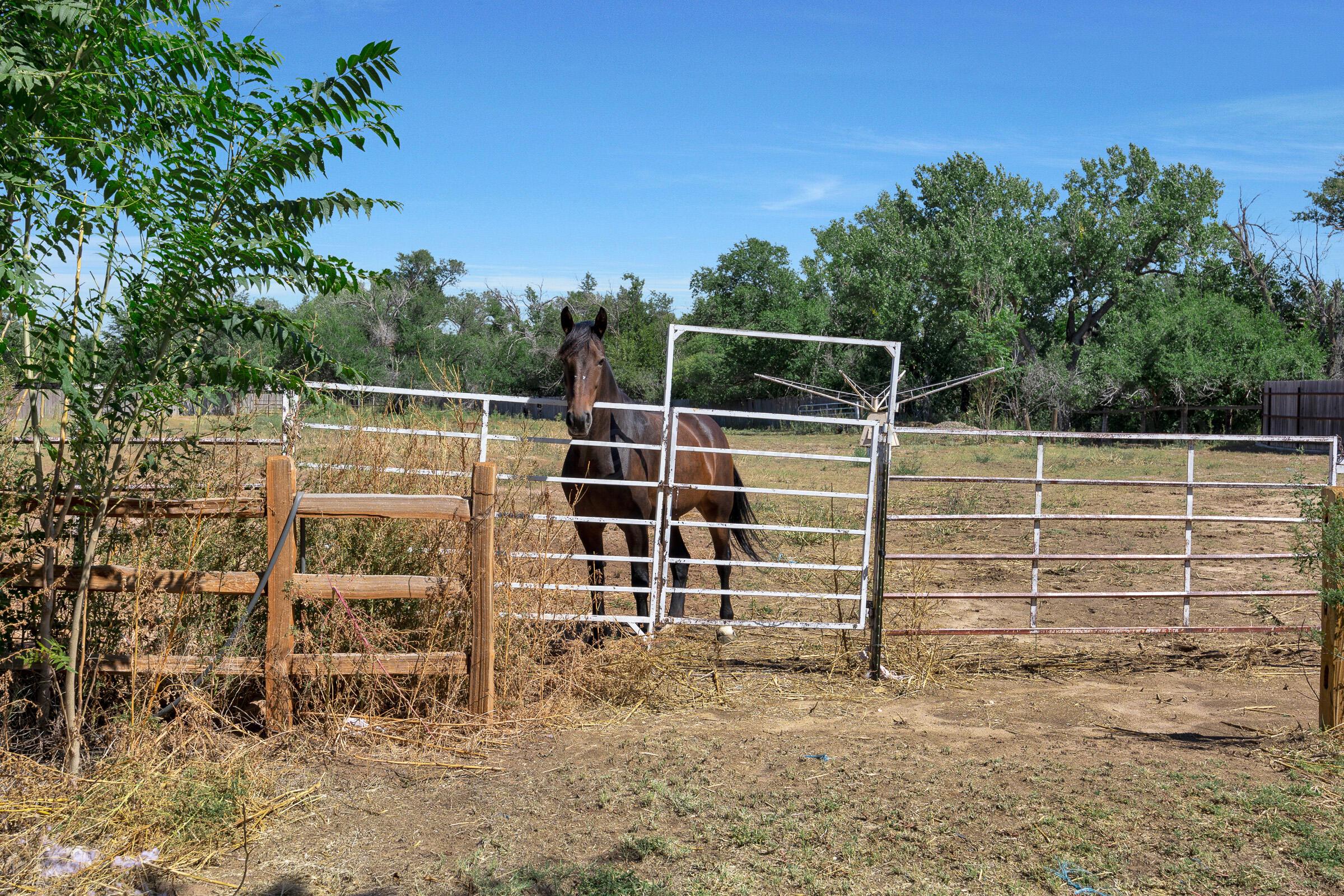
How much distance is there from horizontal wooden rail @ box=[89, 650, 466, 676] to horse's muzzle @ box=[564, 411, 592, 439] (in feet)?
5.41

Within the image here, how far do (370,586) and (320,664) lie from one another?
424mm

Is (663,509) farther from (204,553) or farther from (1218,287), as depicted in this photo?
(1218,287)

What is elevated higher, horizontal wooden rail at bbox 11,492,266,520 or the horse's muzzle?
the horse's muzzle

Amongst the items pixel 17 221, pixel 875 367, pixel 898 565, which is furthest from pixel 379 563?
pixel 875 367

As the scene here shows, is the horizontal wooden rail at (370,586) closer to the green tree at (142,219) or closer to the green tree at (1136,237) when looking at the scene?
the green tree at (142,219)

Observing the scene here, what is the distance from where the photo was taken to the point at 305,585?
4383 millimetres

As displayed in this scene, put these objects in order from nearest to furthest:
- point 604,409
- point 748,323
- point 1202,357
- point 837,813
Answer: point 837,813, point 604,409, point 1202,357, point 748,323

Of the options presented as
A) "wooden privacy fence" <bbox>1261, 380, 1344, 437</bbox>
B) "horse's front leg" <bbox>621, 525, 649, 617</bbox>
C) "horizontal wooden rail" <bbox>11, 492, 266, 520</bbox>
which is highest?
"wooden privacy fence" <bbox>1261, 380, 1344, 437</bbox>

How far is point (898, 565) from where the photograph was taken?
885 cm

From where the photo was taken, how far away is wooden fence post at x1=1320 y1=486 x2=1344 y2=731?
4.46 meters

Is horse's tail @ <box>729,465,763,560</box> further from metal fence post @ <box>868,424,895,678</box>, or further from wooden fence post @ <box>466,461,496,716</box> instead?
wooden fence post @ <box>466,461,496,716</box>

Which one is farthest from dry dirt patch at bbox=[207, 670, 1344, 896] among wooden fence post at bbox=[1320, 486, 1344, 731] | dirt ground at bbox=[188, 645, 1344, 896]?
wooden fence post at bbox=[1320, 486, 1344, 731]

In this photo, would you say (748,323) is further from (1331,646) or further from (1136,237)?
(1331,646)

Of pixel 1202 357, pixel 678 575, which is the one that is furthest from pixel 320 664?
pixel 1202 357
